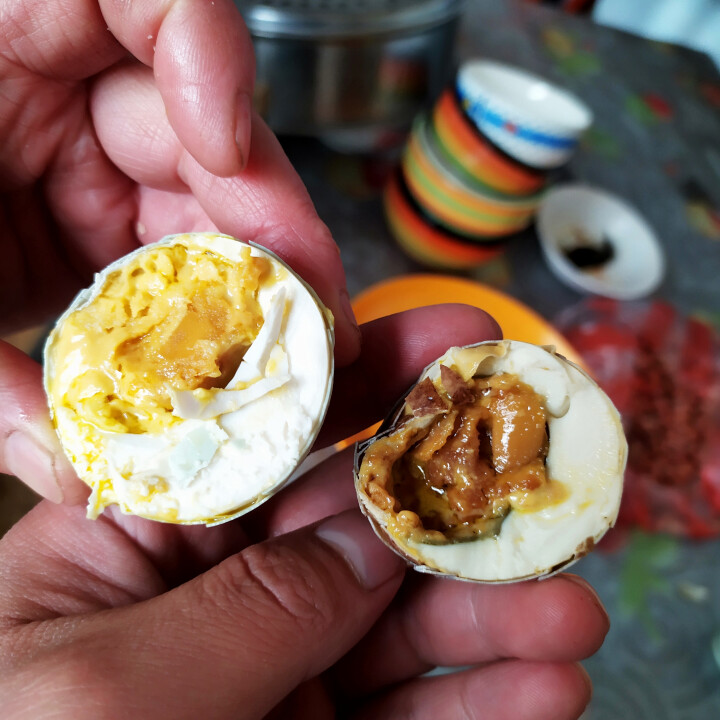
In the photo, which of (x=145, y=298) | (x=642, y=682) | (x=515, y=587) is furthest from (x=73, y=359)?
(x=642, y=682)

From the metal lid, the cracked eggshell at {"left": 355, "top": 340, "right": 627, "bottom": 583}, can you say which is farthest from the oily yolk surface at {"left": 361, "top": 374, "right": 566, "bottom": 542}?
the metal lid

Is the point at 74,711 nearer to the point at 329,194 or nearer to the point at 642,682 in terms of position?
the point at 642,682

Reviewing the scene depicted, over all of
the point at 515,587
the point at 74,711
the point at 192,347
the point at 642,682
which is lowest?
the point at 642,682

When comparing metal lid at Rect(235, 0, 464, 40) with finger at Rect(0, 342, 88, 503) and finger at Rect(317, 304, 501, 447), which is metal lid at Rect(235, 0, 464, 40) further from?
finger at Rect(0, 342, 88, 503)

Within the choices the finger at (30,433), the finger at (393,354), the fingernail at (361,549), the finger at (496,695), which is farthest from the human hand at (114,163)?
the finger at (496,695)

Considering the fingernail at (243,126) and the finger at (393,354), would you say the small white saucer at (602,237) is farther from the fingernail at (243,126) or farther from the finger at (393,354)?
the fingernail at (243,126)

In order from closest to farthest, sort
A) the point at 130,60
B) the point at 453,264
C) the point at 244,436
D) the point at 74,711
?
the point at 74,711, the point at 244,436, the point at 130,60, the point at 453,264
